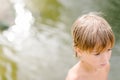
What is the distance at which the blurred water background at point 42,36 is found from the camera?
11.6ft

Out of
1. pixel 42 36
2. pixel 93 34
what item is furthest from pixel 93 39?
pixel 42 36

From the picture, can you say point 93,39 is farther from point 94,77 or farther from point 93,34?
point 94,77

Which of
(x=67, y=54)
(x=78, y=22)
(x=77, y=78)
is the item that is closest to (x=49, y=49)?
(x=67, y=54)

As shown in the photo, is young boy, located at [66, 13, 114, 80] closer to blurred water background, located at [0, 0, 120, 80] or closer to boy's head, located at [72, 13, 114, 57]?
boy's head, located at [72, 13, 114, 57]

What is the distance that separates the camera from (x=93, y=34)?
1.91m

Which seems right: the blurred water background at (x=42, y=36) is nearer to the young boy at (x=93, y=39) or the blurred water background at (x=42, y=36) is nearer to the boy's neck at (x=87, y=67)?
the boy's neck at (x=87, y=67)

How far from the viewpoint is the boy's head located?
190 cm

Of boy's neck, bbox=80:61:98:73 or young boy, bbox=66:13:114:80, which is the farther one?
boy's neck, bbox=80:61:98:73

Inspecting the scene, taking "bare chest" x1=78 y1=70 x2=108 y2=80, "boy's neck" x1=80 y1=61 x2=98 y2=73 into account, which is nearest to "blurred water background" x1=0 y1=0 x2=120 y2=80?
"bare chest" x1=78 y1=70 x2=108 y2=80

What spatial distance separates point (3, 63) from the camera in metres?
3.51

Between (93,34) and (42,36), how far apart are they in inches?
84.0

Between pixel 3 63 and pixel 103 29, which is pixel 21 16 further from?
pixel 103 29

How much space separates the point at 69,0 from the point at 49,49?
106 centimetres

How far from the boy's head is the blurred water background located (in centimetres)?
153
